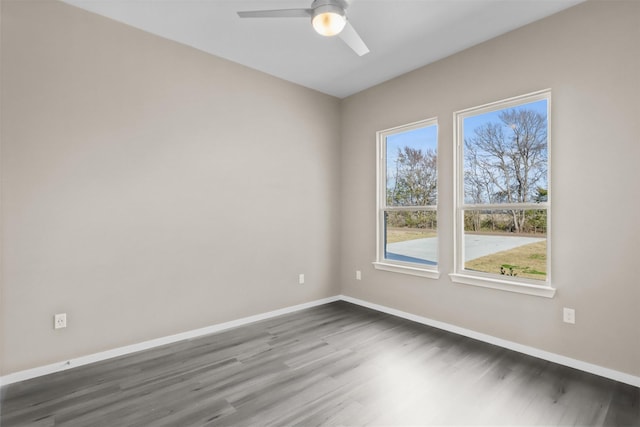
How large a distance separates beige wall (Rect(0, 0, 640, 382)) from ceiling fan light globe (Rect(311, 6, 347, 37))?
5.23 feet

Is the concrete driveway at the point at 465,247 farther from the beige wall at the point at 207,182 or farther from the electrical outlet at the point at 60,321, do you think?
the electrical outlet at the point at 60,321

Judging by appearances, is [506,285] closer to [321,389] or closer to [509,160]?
[509,160]

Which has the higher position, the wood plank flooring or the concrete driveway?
the concrete driveway

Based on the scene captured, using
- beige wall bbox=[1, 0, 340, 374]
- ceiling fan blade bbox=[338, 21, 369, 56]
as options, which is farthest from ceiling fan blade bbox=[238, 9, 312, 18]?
beige wall bbox=[1, 0, 340, 374]

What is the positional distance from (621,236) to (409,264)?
194 cm

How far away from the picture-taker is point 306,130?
420 cm

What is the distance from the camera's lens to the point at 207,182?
10.8 ft

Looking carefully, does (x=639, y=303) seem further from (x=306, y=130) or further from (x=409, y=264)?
(x=306, y=130)

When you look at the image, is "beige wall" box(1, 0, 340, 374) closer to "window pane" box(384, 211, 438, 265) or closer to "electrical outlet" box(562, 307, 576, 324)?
"window pane" box(384, 211, 438, 265)

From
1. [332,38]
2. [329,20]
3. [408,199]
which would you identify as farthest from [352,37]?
[408,199]

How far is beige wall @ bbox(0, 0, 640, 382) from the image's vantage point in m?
2.33

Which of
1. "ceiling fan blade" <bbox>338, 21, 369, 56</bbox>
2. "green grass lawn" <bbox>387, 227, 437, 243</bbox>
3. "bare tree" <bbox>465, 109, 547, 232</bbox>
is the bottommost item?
"green grass lawn" <bbox>387, 227, 437, 243</bbox>

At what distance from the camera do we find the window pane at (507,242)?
9.20 feet

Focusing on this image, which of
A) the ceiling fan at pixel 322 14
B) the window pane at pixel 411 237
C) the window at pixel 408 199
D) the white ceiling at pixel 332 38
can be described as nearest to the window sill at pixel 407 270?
the window at pixel 408 199
